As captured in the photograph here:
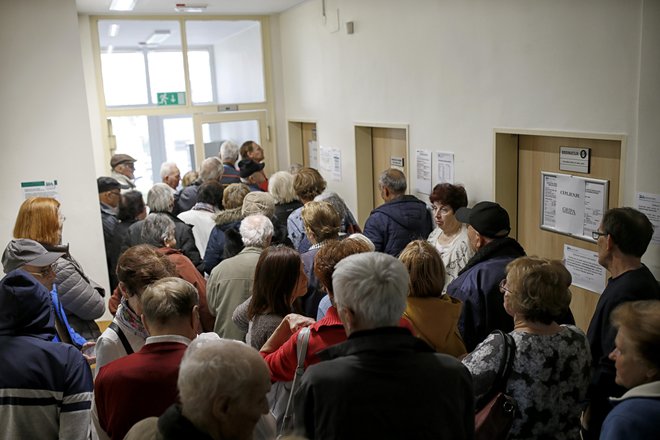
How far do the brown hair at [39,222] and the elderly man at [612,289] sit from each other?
281cm

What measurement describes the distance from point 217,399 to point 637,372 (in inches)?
46.8

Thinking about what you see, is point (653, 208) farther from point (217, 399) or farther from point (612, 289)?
point (217, 399)

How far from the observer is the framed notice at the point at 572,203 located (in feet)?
11.5

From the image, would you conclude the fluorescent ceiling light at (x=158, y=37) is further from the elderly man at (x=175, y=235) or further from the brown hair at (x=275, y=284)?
the brown hair at (x=275, y=284)

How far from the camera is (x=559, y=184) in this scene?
3844mm

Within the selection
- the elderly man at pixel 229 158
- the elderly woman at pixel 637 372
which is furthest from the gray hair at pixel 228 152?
the elderly woman at pixel 637 372

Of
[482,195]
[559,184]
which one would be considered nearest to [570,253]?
[559,184]

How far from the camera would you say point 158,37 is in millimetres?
7754

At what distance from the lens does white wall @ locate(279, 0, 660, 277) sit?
3096 mm

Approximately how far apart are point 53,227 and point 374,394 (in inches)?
98.9

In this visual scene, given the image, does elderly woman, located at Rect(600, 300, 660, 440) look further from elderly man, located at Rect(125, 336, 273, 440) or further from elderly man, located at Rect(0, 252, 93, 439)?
elderly man, located at Rect(0, 252, 93, 439)

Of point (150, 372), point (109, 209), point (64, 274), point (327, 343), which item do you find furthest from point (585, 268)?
point (109, 209)

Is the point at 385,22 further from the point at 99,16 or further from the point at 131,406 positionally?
the point at 131,406

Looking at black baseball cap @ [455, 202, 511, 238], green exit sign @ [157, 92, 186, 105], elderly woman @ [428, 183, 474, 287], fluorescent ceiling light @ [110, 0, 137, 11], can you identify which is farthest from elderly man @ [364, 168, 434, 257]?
green exit sign @ [157, 92, 186, 105]
